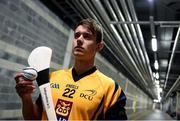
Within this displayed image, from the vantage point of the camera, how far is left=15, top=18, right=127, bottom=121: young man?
125 cm

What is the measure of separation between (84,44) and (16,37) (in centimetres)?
221

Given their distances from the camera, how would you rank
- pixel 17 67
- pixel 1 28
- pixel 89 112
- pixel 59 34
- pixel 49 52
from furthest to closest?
pixel 59 34, pixel 17 67, pixel 1 28, pixel 49 52, pixel 89 112

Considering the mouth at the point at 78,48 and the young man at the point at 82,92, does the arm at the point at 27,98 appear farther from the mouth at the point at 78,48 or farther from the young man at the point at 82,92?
the mouth at the point at 78,48

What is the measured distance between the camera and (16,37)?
3.42 metres

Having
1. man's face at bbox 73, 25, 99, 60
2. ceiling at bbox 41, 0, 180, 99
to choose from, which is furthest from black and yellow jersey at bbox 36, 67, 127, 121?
ceiling at bbox 41, 0, 180, 99

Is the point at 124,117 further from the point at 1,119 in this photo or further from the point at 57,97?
the point at 1,119

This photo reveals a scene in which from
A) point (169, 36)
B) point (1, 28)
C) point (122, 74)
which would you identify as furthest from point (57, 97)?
point (122, 74)

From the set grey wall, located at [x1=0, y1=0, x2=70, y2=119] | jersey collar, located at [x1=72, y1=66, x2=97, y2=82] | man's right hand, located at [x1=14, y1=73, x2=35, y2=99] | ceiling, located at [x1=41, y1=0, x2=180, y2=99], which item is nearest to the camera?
man's right hand, located at [x1=14, y1=73, x2=35, y2=99]

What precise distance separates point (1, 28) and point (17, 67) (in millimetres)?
686

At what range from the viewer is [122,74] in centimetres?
1196

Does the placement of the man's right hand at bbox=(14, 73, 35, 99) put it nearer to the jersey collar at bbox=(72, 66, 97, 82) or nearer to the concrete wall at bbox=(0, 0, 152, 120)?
the jersey collar at bbox=(72, 66, 97, 82)

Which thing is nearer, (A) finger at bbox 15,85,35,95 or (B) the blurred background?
(A) finger at bbox 15,85,35,95

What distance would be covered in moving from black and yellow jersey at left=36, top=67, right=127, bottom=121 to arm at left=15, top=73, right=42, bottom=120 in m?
0.05

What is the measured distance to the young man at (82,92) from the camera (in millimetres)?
1251
